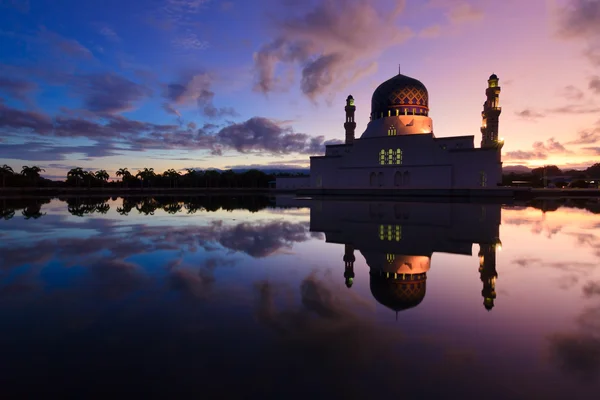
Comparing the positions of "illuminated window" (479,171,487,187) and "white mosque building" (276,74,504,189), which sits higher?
"white mosque building" (276,74,504,189)

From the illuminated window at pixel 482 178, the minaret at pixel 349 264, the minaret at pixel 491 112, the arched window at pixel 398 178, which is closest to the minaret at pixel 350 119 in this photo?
the arched window at pixel 398 178

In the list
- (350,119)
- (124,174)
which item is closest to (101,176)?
(124,174)

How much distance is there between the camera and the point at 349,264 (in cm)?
743

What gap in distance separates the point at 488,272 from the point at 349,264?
2892mm

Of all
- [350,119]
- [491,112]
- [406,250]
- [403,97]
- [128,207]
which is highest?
[403,97]

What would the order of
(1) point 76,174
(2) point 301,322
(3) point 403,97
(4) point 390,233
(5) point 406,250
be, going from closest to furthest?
1. (2) point 301,322
2. (5) point 406,250
3. (4) point 390,233
4. (3) point 403,97
5. (1) point 76,174

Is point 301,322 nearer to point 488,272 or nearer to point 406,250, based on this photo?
point 488,272

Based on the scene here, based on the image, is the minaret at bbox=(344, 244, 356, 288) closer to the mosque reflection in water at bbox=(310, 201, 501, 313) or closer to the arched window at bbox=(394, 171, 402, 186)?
the mosque reflection in water at bbox=(310, 201, 501, 313)

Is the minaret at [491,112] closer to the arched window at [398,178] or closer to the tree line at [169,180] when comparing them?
the arched window at [398,178]

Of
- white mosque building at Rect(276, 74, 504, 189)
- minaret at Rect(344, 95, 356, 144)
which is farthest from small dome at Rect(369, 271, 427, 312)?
minaret at Rect(344, 95, 356, 144)

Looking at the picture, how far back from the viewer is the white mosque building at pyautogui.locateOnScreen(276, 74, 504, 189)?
1711 inches

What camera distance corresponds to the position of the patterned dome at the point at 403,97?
49.7 metres

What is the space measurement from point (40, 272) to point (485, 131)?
180 ft

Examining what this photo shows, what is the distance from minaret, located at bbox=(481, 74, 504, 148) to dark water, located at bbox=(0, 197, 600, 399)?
147 feet
